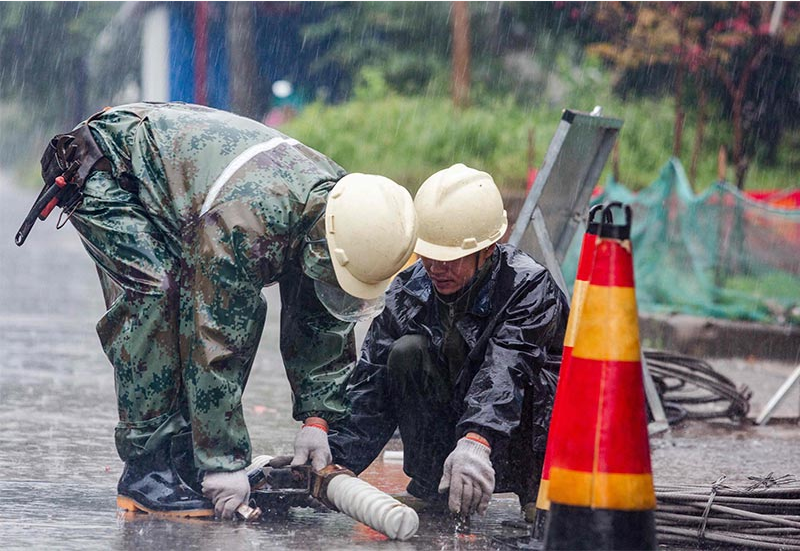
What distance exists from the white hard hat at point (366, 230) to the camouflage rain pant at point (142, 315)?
15.4 inches

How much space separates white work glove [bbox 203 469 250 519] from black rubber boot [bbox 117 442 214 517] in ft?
0.53

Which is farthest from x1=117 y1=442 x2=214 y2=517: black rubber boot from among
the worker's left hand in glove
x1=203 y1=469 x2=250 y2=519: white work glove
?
the worker's left hand in glove

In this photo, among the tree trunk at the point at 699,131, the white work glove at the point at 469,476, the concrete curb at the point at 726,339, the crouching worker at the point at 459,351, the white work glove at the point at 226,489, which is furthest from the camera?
the tree trunk at the point at 699,131

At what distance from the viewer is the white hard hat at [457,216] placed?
4434 mm

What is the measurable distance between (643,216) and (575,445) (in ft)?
27.1

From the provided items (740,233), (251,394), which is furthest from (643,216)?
(251,394)

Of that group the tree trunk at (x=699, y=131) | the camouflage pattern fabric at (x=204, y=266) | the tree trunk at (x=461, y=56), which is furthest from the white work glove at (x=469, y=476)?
the tree trunk at (x=461, y=56)

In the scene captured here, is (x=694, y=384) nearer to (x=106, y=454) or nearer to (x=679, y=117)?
(x=106, y=454)

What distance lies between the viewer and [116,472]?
518 centimetres

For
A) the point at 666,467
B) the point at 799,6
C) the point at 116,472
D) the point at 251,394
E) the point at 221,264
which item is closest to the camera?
the point at 221,264

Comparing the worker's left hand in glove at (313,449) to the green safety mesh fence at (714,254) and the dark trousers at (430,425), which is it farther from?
the green safety mesh fence at (714,254)

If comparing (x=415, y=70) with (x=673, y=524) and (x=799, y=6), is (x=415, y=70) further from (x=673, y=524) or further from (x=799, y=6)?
(x=673, y=524)

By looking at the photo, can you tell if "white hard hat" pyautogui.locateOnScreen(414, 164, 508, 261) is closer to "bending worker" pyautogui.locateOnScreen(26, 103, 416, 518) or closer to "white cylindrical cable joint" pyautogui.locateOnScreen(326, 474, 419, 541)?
"bending worker" pyautogui.locateOnScreen(26, 103, 416, 518)

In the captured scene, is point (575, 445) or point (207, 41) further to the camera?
point (207, 41)
